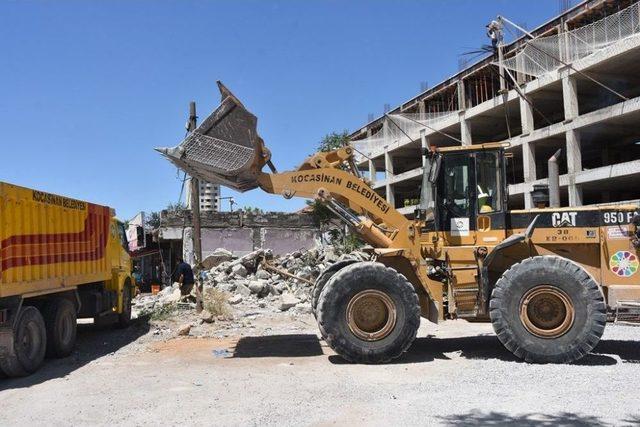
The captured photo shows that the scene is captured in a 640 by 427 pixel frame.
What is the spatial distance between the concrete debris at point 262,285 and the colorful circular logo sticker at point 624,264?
6736 mm

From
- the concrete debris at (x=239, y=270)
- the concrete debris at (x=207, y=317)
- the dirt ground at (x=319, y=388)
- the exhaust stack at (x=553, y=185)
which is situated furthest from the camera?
the concrete debris at (x=239, y=270)

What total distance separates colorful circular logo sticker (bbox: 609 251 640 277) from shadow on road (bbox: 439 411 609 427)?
3638mm

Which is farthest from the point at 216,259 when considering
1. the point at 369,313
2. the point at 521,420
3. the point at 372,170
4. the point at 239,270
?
the point at 372,170

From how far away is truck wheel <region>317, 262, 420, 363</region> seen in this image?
8.31 m

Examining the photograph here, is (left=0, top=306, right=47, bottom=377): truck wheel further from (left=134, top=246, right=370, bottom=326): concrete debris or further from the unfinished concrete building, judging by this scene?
the unfinished concrete building

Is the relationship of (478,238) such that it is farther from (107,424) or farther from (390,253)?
(107,424)

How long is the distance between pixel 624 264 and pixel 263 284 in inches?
485

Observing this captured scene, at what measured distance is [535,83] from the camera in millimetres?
29984

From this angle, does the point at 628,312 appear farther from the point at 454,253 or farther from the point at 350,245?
the point at 350,245

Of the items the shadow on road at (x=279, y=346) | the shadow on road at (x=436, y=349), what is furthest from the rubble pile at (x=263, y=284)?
the shadow on road at (x=436, y=349)

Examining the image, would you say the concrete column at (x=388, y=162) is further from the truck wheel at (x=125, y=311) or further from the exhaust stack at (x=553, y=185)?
the exhaust stack at (x=553, y=185)

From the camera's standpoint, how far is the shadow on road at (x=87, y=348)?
26.9ft

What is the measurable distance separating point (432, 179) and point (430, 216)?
0.60m

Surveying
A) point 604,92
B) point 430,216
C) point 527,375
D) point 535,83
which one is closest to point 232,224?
point 535,83
